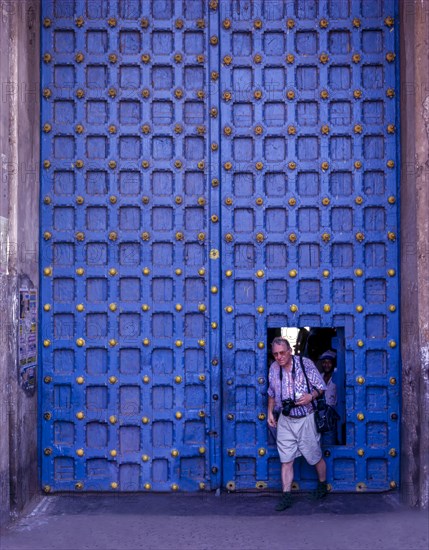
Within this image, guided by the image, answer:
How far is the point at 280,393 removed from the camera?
17.9ft

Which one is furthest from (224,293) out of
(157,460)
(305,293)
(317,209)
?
(157,460)

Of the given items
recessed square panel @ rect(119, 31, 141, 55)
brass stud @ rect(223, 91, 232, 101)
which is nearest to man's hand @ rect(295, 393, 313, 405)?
brass stud @ rect(223, 91, 232, 101)

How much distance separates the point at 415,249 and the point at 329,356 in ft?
4.06

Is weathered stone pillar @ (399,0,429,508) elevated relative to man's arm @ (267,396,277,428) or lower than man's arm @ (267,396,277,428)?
elevated

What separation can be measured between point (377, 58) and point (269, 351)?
2514 millimetres

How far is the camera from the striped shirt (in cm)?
541

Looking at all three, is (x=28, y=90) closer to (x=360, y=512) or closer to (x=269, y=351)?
(x=269, y=351)

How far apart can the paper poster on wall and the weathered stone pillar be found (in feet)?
9.33

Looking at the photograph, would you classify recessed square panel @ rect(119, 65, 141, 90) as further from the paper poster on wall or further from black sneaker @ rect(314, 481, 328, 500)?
black sneaker @ rect(314, 481, 328, 500)

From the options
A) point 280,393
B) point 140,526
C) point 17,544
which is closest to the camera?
point 17,544

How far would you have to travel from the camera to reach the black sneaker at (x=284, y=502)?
5289 millimetres

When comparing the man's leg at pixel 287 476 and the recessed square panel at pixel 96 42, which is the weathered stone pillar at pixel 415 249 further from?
the recessed square panel at pixel 96 42

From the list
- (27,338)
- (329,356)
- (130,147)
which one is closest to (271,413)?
(329,356)

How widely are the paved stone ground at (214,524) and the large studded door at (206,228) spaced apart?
0.18 metres
